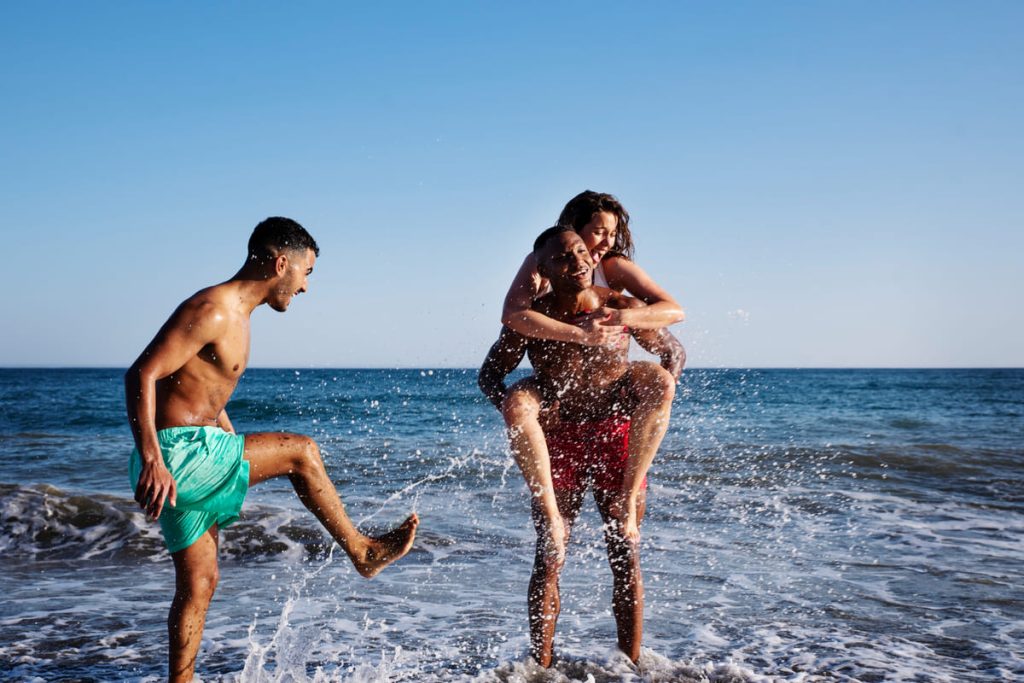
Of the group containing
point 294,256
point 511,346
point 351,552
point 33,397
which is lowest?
point 33,397

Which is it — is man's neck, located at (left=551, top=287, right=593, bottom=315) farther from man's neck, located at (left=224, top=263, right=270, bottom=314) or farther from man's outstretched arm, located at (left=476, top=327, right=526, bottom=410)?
man's neck, located at (left=224, top=263, right=270, bottom=314)

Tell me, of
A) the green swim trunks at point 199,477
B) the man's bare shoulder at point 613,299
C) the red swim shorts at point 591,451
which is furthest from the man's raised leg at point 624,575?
the green swim trunks at point 199,477

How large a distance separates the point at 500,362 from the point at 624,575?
127cm

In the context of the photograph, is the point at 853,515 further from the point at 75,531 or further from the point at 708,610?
the point at 75,531

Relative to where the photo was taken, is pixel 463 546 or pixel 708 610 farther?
pixel 463 546

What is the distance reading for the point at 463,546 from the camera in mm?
7652

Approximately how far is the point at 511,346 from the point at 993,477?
1051cm

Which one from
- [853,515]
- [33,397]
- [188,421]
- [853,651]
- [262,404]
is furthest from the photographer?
[33,397]

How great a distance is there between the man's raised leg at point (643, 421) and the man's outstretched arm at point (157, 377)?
2.00m

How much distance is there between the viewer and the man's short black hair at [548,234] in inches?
158

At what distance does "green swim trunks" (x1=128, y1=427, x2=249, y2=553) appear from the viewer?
3523 mm

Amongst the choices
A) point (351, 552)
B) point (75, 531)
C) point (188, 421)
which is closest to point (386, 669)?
point (351, 552)

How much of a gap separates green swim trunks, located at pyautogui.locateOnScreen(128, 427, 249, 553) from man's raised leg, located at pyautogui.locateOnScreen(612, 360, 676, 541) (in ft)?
5.98

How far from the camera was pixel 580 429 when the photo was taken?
438 cm
